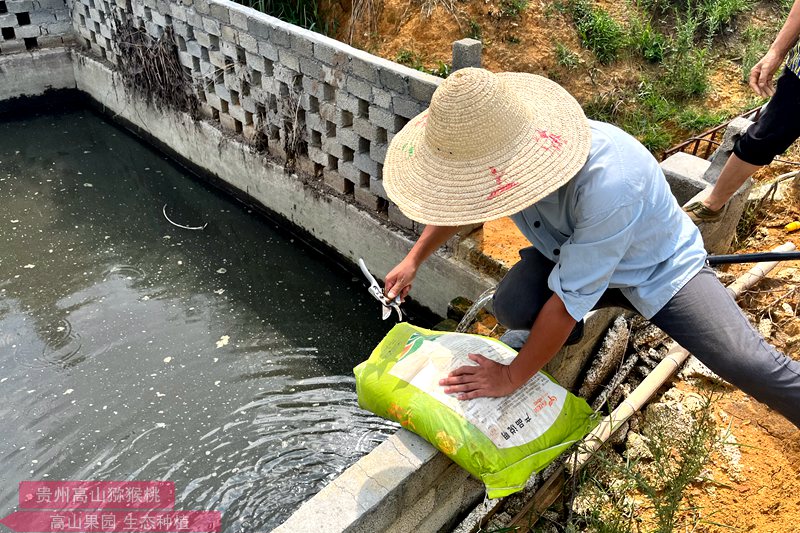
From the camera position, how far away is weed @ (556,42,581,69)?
5.29 metres

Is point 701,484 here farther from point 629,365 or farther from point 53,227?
point 53,227

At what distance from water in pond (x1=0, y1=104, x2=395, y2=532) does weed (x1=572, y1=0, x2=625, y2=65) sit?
2785 mm

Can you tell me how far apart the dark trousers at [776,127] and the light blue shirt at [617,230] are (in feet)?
3.36

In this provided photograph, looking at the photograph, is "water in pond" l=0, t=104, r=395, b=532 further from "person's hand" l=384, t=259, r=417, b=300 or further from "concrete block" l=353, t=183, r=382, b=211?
"person's hand" l=384, t=259, r=417, b=300

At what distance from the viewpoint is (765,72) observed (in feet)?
10.1

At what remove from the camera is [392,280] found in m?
2.55

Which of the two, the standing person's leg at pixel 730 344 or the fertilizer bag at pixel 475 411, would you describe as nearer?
the standing person's leg at pixel 730 344

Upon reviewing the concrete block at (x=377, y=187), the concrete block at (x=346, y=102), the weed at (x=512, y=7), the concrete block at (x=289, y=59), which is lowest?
the concrete block at (x=377, y=187)

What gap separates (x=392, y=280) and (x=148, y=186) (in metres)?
4.62

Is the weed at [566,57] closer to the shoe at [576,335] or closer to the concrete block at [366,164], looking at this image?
the concrete block at [366,164]

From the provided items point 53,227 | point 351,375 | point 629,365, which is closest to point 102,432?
point 351,375

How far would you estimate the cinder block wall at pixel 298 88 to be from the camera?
421 cm

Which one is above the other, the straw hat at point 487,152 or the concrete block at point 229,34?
the straw hat at point 487,152

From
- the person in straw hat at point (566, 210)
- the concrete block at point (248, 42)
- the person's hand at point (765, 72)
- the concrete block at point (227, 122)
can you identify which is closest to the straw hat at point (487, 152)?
the person in straw hat at point (566, 210)
